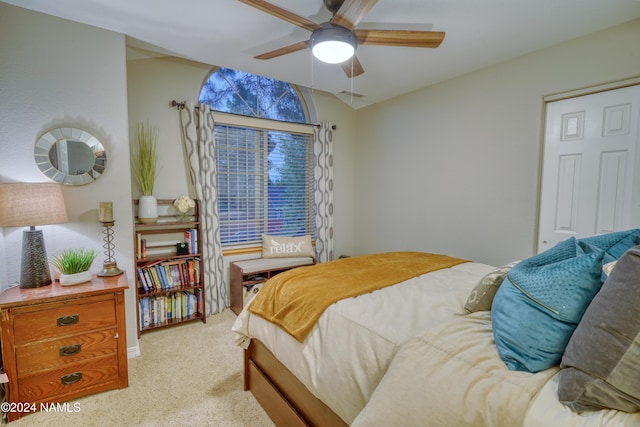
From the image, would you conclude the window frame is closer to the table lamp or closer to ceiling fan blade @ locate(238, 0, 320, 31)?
the table lamp

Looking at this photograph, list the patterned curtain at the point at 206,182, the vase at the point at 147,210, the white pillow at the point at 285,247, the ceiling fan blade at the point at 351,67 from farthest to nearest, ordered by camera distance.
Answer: the white pillow at the point at 285,247 < the patterned curtain at the point at 206,182 < the vase at the point at 147,210 < the ceiling fan blade at the point at 351,67

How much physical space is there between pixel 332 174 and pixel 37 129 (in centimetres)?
300

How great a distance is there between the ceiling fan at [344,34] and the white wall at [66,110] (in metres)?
1.51

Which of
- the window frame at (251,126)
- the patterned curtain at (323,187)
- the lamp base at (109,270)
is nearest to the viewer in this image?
the lamp base at (109,270)

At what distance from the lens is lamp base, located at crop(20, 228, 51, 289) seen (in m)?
1.83

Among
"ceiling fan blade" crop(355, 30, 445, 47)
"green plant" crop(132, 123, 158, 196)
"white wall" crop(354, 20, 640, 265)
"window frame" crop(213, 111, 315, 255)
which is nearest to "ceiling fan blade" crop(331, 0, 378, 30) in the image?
"ceiling fan blade" crop(355, 30, 445, 47)

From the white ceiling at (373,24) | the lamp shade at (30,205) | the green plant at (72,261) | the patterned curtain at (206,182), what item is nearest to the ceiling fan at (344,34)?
the white ceiling at (373,24)

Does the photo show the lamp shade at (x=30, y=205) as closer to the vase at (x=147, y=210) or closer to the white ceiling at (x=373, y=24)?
the vase at (x=147, y=210)

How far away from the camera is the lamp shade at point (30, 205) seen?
5.43ft

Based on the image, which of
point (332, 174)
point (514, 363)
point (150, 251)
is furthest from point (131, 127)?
point (514, 363)

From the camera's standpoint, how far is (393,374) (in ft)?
3.19

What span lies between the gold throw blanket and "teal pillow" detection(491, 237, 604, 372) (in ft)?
2.46

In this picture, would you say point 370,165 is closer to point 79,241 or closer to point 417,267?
point 417,267

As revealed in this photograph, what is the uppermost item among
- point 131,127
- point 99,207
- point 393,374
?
point 131,127
